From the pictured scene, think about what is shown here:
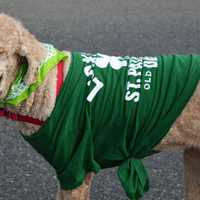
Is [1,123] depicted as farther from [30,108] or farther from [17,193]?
[30,108]

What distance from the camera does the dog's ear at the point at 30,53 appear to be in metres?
2.64

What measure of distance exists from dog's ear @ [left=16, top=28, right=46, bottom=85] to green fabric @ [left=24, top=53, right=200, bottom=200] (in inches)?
5.3

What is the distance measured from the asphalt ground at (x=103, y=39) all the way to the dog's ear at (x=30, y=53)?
1.13 meters

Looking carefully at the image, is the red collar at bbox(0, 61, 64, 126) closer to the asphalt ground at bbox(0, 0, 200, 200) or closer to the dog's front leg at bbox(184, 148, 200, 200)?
the dog's front leg at bbox(184, 148, 200, 200)

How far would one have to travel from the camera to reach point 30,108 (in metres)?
2.74

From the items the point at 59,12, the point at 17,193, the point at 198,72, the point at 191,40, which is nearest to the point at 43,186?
the point at 17,193

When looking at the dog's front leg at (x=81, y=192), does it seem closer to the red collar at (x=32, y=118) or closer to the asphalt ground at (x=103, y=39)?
the red collar at (x=32, y=118)

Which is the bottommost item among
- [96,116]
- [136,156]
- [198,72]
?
[136,156]

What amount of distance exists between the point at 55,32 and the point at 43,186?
9.02 feet

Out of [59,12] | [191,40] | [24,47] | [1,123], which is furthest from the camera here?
[59,12]

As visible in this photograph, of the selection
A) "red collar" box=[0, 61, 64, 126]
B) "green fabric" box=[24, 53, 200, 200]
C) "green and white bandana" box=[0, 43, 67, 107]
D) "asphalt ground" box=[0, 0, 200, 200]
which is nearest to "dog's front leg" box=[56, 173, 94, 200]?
"green fabric" box=[24, 53, 200, 200]

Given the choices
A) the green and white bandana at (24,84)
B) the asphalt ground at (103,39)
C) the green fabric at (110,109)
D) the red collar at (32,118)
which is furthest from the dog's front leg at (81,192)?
the asphalt ground at (103,39)

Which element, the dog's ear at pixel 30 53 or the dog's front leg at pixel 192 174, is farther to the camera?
the dog's front leg at pixel 192 174

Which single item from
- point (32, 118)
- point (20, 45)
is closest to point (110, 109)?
point (32, 118)
